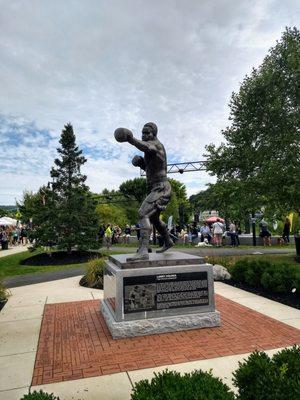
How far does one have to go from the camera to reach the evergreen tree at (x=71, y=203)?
17.9 metres

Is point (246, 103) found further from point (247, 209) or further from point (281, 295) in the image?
point (281, 295)

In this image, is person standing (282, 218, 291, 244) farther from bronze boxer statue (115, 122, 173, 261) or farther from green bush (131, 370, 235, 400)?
green bush (131, 370, 235, 400)

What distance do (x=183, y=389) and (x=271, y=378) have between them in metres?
0.75

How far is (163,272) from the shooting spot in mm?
6277

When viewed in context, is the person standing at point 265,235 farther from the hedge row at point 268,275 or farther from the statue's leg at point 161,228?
the statue's leg at point 161,228

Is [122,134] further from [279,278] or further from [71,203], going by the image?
[71,203]

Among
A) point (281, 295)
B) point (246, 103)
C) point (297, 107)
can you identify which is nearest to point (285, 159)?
point (297, 107)

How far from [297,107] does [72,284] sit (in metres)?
11.1

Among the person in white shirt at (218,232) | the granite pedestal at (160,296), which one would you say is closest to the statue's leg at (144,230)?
→ the granite pedestal at (160,296)

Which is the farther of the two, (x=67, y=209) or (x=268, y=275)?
(x=67, y=209)

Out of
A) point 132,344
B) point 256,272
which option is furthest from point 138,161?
point 256,272

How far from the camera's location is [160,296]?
6.23 m

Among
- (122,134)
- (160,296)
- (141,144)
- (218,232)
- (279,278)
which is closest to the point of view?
(122,134)

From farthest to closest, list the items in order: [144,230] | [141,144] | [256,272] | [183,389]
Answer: [256,272], [144,230], [141,144], [183,389]
